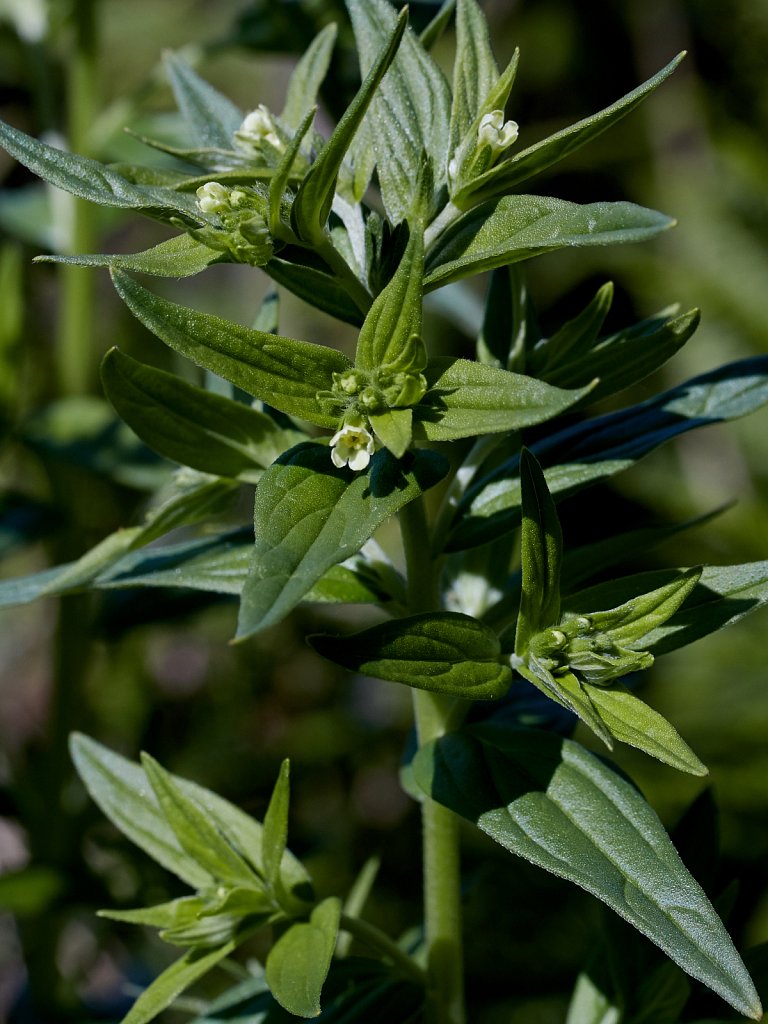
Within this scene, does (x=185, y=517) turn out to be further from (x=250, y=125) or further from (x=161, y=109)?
(x=161, y=109)

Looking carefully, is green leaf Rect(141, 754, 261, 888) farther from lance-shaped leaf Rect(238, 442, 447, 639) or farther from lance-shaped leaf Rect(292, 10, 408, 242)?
lance-shaped leaf Rect(292, 10, 408, 242)

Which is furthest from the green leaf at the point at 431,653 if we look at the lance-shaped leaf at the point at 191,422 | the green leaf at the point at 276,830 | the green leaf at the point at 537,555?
the lance-shaped leaf at the point at 191,422

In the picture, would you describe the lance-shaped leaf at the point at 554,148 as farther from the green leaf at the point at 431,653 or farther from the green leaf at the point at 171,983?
the green leaf at the point at 171,983

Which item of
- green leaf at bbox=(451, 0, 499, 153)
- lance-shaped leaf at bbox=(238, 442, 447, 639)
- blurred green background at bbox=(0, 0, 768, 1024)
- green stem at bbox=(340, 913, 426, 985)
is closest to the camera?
lance-shaped leaf at bbox=(238, 442, 447, 639)

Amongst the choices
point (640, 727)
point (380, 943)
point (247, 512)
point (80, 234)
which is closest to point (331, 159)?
point (640, 727)

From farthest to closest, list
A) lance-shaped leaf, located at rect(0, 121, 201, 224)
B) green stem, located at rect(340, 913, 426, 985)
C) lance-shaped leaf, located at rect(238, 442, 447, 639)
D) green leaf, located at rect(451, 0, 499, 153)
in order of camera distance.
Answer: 1. green stem, located at rect(340, 913, 426, 985)
2. green leaf, located at rect(451, 0, 499, 153)
3. lance-shaped leaf, located at rect(0, 121, 201, 224)
4. lance-shaped leaf, located at rect(238, 442, 447, 639)

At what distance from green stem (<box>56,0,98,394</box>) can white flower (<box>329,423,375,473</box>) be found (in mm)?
1054

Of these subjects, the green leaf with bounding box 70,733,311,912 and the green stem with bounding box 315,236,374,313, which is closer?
the green stem with bounding box 315,236,374,313

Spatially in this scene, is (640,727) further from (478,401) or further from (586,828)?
(478,401)

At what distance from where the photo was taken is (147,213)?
740 millimetres

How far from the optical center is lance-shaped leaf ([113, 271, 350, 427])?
695mm

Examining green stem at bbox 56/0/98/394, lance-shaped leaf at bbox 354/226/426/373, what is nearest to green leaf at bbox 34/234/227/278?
Result: lance-shaped leaf at bbox 354/226/426/373

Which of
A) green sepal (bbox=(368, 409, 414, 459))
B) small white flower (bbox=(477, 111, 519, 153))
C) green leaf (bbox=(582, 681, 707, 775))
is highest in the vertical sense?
small white flower (bbox=(477, 111, 519, 153))

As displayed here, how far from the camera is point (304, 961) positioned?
828 millimetres
